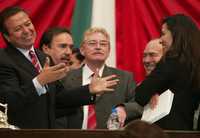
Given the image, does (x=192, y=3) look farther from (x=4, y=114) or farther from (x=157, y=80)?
(x=4, y=114)

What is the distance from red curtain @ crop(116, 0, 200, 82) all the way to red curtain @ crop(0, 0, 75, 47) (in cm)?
45

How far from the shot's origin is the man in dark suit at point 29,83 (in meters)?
3.71

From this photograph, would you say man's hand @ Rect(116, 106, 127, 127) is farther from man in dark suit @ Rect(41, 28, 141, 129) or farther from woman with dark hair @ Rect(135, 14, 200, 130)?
man in dark suit @ Rect(41, 28, 141, 129)

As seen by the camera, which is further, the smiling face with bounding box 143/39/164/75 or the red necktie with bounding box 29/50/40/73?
the smiling face with bounding box 143/39/164/75

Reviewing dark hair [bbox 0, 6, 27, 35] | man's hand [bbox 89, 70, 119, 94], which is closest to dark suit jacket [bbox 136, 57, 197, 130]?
man's hand [bbox 89, 70, 119, 94]

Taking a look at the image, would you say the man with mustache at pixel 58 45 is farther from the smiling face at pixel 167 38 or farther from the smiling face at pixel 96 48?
the smiling face at pixel 167 38

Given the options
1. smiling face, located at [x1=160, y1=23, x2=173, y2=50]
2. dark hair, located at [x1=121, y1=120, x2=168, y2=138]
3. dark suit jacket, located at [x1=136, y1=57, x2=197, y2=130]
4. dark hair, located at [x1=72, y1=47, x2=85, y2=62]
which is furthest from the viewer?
dark hair, located at [x1=72, y1=47, x2=85, y2=62]

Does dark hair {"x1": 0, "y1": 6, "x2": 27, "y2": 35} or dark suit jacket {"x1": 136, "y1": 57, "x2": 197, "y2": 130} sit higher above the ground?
dark hair {"x1": 0, "y1": 6, "x2": 27, "y2": 35}

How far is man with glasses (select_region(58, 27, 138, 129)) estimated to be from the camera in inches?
170

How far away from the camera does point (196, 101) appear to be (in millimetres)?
3547

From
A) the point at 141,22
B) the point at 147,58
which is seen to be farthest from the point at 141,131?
the point at 141,22

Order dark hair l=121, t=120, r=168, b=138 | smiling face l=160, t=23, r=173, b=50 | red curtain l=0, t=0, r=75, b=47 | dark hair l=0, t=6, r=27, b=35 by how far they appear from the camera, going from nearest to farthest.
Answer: dark hair l=121, t=120, r=168, b=138
smiling face l=160, t=23, r=173, b=50
dark hair l=0, t=6, r=27, b=35
red curtain l=0, t=0, r=75, b=47

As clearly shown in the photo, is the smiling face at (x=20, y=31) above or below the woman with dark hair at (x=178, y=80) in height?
above

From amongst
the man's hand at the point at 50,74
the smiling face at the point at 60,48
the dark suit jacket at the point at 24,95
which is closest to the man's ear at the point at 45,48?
the smiling face at the point at 60,48
